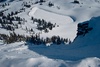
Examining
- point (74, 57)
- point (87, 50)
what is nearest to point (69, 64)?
point (74, 57)

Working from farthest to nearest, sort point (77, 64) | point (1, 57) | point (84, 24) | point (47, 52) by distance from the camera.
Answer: point (84, 24) → point (47, 52) → point (1, 57) → point (77, 64)

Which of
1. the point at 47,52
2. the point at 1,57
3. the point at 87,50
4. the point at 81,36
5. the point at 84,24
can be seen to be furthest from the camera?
the point at 84,24

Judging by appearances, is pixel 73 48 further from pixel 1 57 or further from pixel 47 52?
pixel 1 57

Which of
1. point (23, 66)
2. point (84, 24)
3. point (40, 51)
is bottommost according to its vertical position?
point (84, 24)

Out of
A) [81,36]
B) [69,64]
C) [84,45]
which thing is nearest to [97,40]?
[84,45]

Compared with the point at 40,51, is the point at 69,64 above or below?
above

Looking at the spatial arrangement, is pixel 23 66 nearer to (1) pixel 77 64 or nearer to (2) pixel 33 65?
(2) pixel 33 65

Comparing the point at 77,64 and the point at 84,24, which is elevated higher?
the point at 77,64

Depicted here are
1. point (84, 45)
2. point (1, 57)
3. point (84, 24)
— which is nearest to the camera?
point (1, 57)

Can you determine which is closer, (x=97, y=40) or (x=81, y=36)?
(x=97, y=40)
